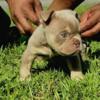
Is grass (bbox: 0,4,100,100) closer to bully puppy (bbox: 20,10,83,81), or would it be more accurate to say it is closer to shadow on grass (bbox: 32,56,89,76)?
shadow on grass (bbox: 32,56,89,76)

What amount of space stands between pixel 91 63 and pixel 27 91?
131 cm

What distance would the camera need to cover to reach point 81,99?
3.63 meters

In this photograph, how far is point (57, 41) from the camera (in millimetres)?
3979

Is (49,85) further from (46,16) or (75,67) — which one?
(46,16)

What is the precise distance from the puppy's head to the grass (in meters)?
0.34

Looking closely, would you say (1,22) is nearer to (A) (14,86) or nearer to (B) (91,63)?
(B) (91,63)

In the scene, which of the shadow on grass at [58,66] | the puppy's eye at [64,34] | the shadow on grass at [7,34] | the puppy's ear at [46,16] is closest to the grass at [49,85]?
the shadow on grass at [58,66]

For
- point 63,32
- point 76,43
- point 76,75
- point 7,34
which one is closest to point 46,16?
point 63,32

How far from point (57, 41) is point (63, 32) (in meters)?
0.12

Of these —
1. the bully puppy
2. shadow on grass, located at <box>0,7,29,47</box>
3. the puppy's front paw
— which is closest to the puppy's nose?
the bully puppy

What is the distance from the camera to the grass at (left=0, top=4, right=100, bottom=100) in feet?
12.1

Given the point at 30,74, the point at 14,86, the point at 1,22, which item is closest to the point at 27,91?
the point at 14,86

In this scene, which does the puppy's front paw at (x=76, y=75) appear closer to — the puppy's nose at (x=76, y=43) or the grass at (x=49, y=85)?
the grass at (x=49, y=85)

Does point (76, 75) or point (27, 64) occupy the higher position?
point (27, 64)
